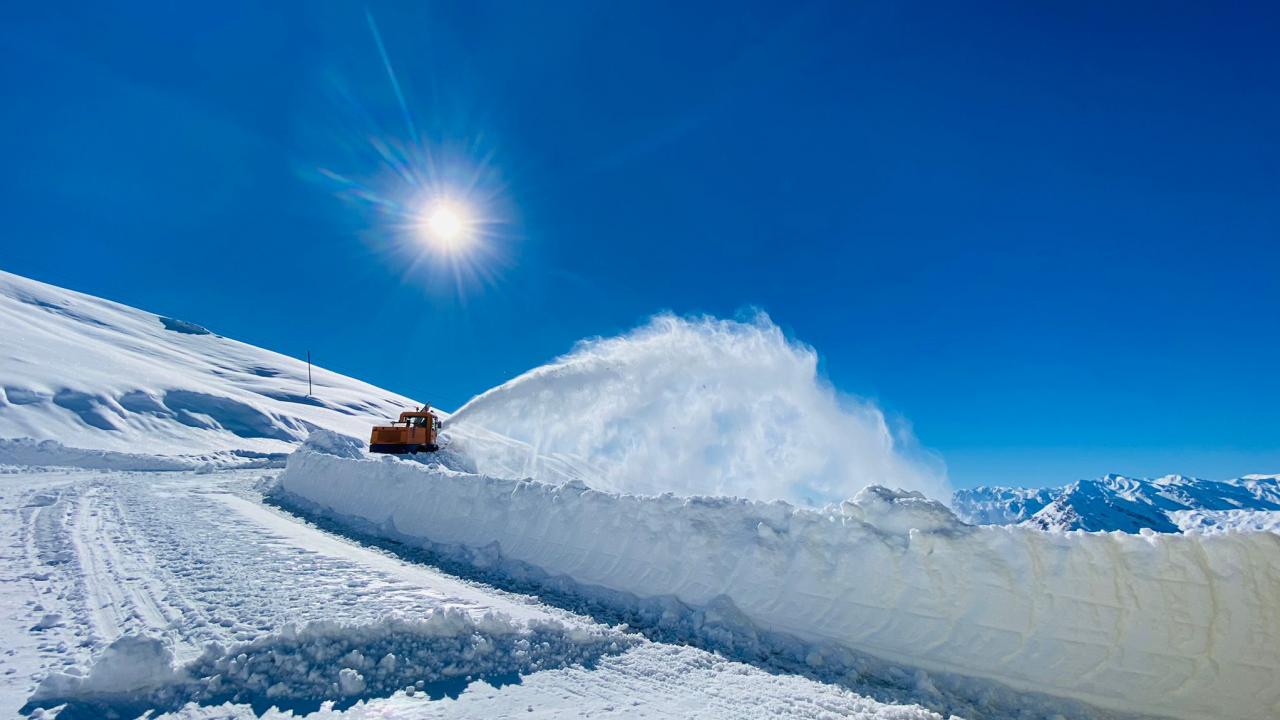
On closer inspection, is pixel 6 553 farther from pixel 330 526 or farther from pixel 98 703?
pixel 98 703

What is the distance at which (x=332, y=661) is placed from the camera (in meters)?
4.46

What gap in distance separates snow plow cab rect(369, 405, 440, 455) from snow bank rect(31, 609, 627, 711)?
64.9 ft

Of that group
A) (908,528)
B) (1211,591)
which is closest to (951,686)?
(908,528)

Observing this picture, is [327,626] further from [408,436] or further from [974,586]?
[408,436]

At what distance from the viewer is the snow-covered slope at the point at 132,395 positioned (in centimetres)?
2703

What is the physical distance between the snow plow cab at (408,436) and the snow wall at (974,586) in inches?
697

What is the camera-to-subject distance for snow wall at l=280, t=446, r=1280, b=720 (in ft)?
15.2

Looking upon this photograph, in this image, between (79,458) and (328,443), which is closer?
(79,458)

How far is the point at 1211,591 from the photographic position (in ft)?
15.4

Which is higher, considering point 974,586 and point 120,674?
point 974,586

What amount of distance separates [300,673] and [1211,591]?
708cm

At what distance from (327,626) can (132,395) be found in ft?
126

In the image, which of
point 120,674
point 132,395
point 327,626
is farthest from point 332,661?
point 132,395

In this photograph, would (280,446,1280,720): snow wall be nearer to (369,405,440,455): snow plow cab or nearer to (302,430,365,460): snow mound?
(302,430,365,460): snow mound
